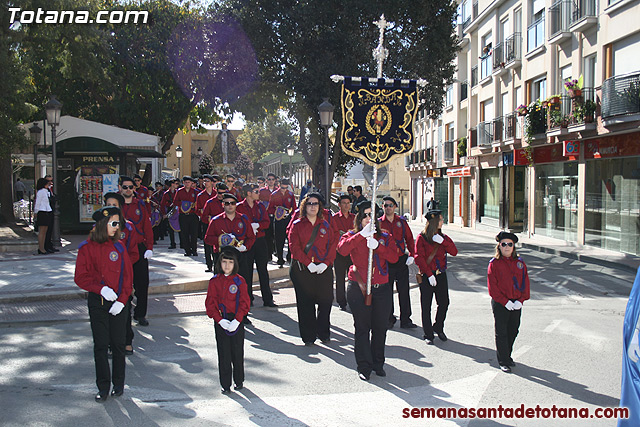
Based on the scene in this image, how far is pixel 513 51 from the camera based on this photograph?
26.7 meters

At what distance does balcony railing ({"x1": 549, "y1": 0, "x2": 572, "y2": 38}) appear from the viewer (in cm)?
2153

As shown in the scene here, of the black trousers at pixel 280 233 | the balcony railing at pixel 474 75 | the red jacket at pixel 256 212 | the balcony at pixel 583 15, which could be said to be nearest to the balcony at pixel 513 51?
the balcony railing at pixel 474 75

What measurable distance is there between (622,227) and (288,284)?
1209cm

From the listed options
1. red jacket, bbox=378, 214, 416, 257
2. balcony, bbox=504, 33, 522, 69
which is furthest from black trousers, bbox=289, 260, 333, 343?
balcony, bbox=504, 33, 522, 69

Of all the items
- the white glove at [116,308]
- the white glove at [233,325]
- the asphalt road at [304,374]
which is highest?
the white glove at [116,308]

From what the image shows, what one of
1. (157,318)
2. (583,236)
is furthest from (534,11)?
A: (157,318)

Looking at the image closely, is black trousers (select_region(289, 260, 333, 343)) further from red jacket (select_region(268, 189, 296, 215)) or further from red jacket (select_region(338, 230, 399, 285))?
red jacket (select_region(268, 189, 296, 215))

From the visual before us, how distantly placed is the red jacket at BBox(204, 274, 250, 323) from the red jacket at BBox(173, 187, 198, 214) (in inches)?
349

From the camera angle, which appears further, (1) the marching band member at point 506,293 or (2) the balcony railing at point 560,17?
(2) the balcony railing at point 560,17

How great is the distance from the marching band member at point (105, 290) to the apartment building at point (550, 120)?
15694mm

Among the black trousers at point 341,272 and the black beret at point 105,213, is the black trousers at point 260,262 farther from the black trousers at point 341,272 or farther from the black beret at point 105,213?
the black beret at point 105,213

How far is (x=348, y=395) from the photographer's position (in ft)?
17.8

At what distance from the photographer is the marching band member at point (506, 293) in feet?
20.3

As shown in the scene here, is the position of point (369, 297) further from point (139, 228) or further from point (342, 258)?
point (139, 228)
